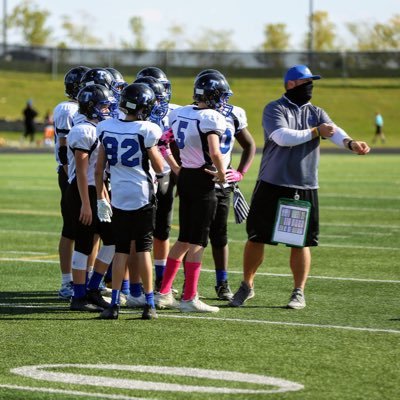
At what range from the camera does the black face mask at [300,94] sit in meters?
9.01

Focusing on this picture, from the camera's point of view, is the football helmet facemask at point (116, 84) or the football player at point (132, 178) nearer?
the football player at point (132, 178)

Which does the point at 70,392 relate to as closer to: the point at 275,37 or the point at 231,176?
the point at 231,176

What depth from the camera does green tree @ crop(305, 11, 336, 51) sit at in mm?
112000

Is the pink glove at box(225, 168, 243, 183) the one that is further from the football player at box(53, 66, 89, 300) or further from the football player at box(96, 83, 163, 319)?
the football player at box(53, 66, 89, 300)

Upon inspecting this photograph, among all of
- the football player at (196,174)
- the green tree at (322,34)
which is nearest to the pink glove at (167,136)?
the football player at (196,174)

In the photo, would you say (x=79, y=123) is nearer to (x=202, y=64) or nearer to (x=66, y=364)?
(x=66, y=364)

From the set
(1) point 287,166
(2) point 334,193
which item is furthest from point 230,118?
(2) point 334,193

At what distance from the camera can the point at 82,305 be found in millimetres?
9000

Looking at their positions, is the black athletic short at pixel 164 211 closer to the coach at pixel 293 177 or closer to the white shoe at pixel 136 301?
the white shoe at pixel 136 301

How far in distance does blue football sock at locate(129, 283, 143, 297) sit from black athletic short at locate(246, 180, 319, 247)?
101cm

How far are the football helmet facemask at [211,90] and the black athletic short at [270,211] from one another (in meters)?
0.74

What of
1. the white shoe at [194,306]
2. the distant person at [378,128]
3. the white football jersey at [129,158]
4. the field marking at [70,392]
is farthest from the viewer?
the distant person at [378,128]

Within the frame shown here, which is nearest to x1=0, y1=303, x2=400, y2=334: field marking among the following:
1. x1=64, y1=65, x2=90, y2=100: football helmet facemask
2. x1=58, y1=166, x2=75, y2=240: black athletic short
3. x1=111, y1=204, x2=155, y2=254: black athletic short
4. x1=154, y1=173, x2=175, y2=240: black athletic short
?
x1=111, y1=204, x2=155, y2=254: black athletic short

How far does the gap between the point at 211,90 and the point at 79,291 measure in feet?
6.27
